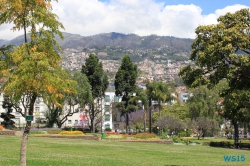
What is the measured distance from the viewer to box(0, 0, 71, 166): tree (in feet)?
31.8

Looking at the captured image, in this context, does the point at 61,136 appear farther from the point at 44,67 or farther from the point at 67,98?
the point at 44,67

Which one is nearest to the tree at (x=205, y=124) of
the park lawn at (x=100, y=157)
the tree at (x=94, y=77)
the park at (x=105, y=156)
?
the tree at (x=94, y=77)

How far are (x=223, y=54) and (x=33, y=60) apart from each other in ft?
27.6

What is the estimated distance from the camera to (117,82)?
199 ft

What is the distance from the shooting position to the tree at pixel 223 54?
1429 centimetres

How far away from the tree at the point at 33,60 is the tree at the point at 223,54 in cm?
697

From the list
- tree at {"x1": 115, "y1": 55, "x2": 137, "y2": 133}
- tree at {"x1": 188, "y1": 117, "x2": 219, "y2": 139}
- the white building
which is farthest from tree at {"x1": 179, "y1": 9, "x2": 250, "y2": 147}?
the white building

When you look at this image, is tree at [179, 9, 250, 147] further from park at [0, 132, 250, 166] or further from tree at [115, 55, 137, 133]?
tree at [115, 55, 137, 133]

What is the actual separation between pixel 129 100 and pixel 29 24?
1928 inches

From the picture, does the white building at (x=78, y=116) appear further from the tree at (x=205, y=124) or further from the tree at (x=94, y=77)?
the tree at (x=205, y=124)

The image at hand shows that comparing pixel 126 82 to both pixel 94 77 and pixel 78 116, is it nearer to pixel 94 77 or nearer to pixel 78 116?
pixel 94 77

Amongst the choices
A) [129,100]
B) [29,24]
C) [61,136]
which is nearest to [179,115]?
[129,100]

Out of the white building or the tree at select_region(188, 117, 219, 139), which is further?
the white building

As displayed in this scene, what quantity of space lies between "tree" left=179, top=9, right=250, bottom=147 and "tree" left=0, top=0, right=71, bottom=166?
6.97 meters
